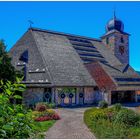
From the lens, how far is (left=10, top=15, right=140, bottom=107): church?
111ft

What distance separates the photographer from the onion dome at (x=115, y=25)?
181ft

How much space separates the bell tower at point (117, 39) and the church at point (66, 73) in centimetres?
632

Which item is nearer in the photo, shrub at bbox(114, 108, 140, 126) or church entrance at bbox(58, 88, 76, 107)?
shrub at bbox(114, 108, 140, 126)

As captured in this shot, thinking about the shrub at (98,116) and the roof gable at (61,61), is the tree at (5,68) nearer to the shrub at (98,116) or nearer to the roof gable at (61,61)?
the roof gable at (61,61)

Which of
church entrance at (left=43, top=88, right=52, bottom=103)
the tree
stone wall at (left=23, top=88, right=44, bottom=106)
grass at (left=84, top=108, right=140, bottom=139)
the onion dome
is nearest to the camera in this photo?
grass at (left=84, top=108, right=140, bottom=139)

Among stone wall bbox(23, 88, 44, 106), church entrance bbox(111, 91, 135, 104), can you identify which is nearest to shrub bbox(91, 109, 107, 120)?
stone wall bbox(23, 88, 44, 106)

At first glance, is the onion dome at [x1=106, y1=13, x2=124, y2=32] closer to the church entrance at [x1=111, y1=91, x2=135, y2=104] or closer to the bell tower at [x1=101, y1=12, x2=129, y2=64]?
the bell tower at [x1=101, y1=12, x2=129, y2=64]

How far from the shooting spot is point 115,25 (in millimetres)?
55031

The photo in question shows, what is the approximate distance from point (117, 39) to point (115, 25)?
3.26 meters

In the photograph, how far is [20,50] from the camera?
137ft

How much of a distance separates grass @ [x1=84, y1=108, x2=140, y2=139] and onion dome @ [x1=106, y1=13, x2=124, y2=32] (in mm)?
37965

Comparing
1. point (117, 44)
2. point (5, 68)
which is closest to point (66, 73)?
point (5, 68)

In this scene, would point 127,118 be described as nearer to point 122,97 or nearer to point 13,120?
point 13,120

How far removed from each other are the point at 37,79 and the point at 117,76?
11669 millimetres
